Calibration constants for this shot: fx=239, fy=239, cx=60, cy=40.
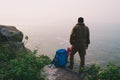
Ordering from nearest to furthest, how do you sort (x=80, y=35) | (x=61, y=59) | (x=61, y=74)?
(x=61, y=74) < (x=80, y=35) < (x=61, y=59)

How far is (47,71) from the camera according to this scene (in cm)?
1204

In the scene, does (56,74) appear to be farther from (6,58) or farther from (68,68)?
(6,58)

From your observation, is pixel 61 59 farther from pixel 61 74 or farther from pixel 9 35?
pixel 9 35

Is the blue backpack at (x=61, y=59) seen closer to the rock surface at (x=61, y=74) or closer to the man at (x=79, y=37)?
the rock surface at (x=61, y=74)

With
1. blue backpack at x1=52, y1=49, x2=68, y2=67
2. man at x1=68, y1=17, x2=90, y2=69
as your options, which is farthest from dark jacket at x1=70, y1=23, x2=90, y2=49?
blue backpack at x1=52, y1=49, x2=68, y2=67

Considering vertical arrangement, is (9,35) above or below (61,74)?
above

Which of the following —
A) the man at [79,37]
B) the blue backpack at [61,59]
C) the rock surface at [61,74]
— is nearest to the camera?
the rock surface at [61,74]

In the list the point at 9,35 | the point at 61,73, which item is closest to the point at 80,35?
the point at 61,73

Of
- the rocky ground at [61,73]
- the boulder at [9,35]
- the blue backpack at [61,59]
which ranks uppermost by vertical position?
the boulder at [9,35]

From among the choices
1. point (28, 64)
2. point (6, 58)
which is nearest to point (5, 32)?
point (6, 58)

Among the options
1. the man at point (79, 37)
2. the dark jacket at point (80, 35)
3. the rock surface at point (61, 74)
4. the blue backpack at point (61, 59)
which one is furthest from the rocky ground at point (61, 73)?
the dark jacket at point (80, 35)

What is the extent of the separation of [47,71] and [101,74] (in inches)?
123

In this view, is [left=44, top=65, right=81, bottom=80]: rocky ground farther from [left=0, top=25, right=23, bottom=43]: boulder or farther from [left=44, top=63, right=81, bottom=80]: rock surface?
[left=0, top=25, right=23, bottom=43]: boulder

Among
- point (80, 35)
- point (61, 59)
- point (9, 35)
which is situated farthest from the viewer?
point (9, 35)
